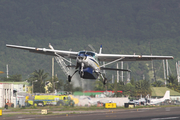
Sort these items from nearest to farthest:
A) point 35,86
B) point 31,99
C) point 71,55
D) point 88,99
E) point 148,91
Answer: point 71,55, point 88,99, point 31,99, point 148,91, point 35,86

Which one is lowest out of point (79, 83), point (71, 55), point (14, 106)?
point (14, 106)

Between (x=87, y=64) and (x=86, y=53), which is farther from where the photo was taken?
(x=86, y=53)

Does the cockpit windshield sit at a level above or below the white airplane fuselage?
above

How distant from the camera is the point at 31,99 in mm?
81625

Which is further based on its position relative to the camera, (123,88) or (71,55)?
(123,88)

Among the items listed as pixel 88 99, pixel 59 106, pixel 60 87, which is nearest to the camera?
pixel 88 99

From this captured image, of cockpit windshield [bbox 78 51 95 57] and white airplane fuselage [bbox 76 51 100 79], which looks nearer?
white airplane fuselage [bbox 76 51 100 79]

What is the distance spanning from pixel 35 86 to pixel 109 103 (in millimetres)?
63180

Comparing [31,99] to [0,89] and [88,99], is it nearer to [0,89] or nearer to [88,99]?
[0,89]

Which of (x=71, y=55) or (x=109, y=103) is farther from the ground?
(x=71, y=55)

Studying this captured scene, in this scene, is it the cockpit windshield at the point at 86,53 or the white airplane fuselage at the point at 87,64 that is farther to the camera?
the cockpit windshield at the point at 86,53

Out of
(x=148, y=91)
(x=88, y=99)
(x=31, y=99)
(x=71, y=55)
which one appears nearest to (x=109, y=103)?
(x=88, y=99)

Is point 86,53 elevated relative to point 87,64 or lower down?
elevated

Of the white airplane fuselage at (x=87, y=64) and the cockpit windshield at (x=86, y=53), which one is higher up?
the cockpit windshield at (x=86, y=53)
